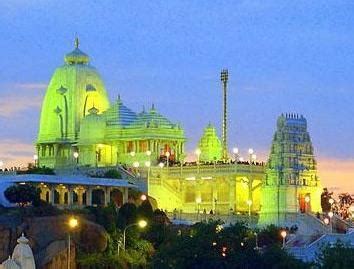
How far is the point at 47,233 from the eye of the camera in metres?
101

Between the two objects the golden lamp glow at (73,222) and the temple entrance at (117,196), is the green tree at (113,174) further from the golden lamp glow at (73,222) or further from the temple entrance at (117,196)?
the golden lamp glow at (73,222)

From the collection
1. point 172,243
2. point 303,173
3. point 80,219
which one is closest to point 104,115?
point 303,173

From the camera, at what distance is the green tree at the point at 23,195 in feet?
345

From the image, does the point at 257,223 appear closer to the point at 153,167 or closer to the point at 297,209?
the point at 297,209

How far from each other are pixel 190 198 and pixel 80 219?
2699cm

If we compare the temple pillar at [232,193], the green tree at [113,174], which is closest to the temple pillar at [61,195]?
the green tree at [113,174]

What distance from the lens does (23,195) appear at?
10512 centimetres

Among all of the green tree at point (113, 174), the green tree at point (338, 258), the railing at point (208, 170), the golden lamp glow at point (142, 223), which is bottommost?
the green tree at point (338, 258)

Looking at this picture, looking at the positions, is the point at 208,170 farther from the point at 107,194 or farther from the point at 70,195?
the point at 70,195

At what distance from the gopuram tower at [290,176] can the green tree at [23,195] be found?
Answer: 23.4m

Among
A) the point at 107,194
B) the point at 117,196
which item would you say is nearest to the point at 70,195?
the point at 107,194

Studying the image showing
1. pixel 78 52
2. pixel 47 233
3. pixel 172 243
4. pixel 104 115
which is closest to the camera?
pixel 172 243

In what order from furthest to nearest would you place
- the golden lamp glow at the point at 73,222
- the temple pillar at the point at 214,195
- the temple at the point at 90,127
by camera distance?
the temple at the point at 90,127 < the temple pillar at the point at 214,195 < the golden lamp glow at the point at 73,222

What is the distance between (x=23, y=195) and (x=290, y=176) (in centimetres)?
2762
